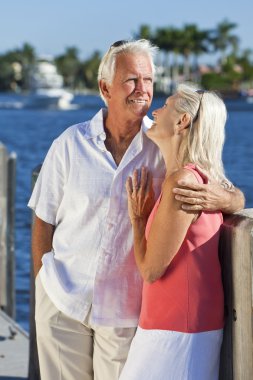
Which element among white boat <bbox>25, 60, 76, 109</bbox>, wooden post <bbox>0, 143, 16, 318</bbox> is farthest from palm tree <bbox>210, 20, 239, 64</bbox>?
wooden post <bbox>0, 143, 16, 318</bbox>

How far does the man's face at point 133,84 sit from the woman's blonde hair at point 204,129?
0.40 metres

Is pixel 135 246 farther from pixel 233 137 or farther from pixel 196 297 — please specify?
pixel 233 137

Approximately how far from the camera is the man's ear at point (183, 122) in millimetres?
3129

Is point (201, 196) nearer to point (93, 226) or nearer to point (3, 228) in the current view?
point (93, 226)

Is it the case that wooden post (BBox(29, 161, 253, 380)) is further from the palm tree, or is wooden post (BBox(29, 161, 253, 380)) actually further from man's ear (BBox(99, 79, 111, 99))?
the palm tree

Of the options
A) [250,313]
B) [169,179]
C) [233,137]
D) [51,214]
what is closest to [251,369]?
[250,313]

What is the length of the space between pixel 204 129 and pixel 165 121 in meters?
0.17

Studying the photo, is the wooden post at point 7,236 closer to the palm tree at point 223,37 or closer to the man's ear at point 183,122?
the man's ear at point 183,122

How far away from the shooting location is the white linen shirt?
3.52m

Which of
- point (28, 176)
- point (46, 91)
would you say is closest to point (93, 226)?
point (28, 176)

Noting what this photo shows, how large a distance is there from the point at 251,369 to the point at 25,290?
34.6 ft

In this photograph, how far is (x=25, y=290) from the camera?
13508mm

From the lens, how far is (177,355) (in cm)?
313

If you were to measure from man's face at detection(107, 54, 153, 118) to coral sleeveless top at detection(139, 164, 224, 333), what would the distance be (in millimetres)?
518
